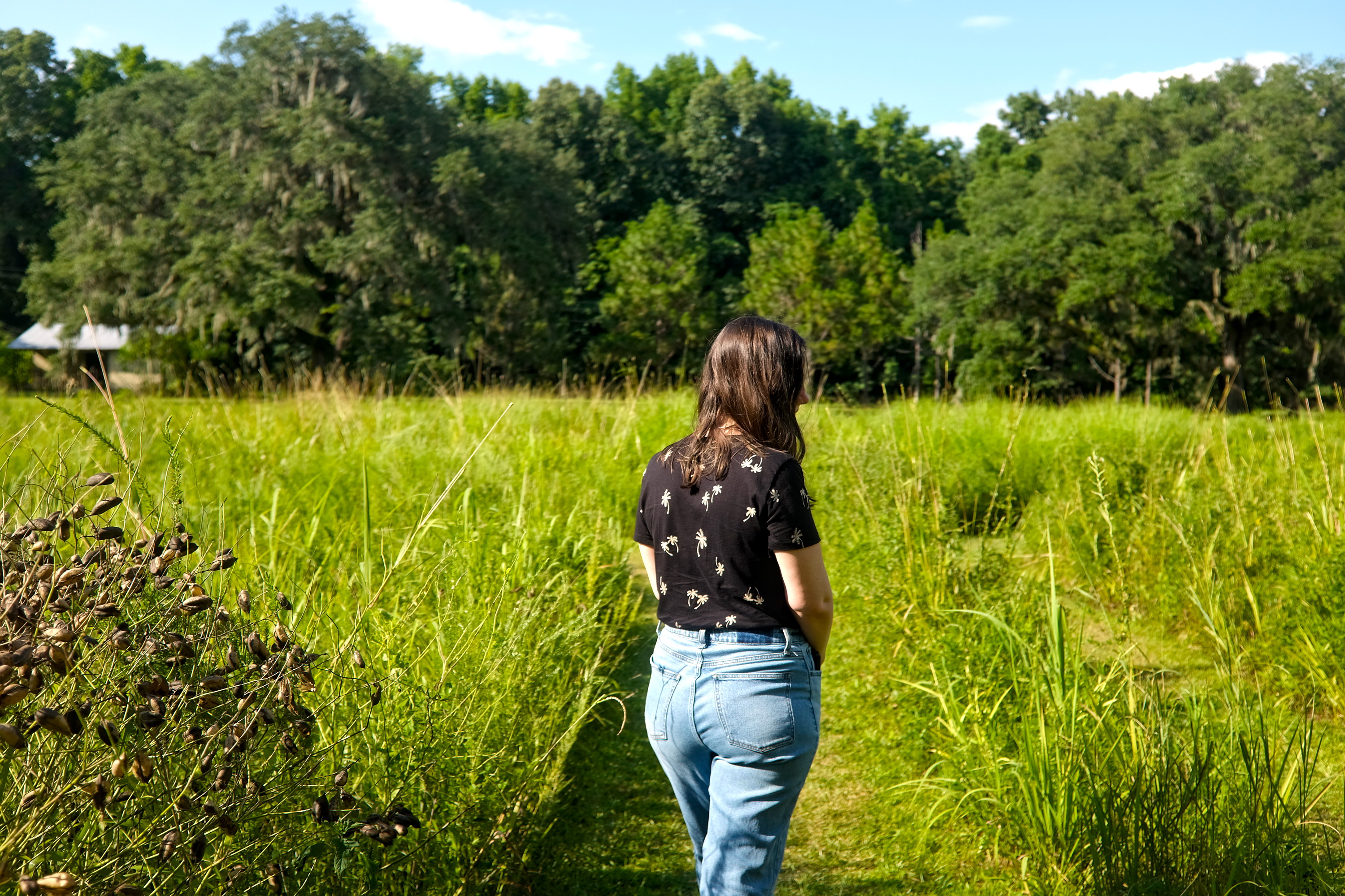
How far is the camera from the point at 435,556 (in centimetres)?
401

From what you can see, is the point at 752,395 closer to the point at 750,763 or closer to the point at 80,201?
the point at 750,763

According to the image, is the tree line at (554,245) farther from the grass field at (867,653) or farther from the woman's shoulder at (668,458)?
the woman's shoulder at (668,458)

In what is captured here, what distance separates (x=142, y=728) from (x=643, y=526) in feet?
3.80

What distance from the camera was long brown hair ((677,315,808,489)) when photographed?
2180 millimetres

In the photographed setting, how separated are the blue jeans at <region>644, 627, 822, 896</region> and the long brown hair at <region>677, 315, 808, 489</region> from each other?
0.39 metres

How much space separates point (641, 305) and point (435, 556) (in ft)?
100

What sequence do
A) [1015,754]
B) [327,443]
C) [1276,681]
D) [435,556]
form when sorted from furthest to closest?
[327,443] → [1276,681] → [435,556] → [1015,754]

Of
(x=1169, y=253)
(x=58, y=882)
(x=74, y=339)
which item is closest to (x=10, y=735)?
(x=58, y=882)

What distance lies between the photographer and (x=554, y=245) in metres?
30.2

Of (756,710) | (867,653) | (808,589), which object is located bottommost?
(867,653)

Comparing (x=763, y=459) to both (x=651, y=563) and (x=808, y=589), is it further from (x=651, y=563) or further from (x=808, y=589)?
(x=651, y=563)

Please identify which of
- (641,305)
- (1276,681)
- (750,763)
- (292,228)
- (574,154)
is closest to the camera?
(750,763)

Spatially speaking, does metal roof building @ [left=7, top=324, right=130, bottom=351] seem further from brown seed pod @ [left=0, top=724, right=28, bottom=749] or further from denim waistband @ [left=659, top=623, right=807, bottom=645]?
brown seed pod @ [left=0, top=724, right=28, bottom=749]

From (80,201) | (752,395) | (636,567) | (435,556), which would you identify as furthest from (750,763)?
(80,201)
